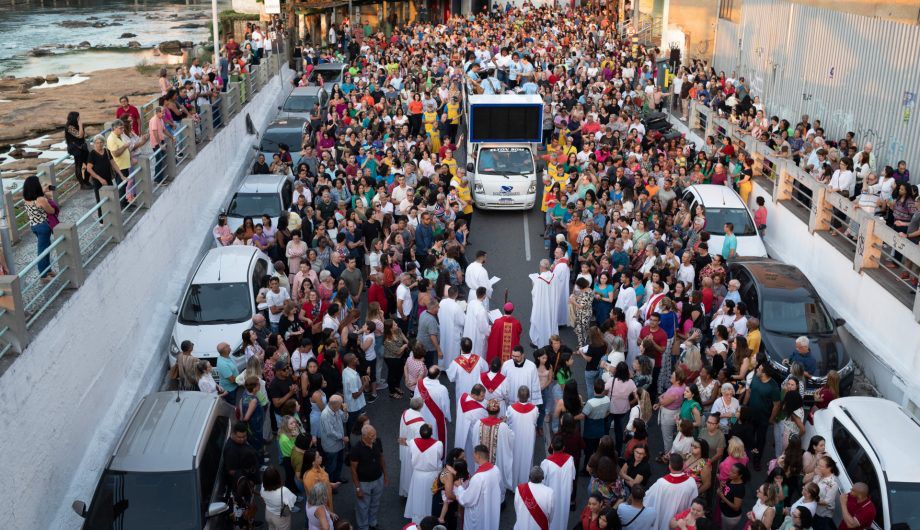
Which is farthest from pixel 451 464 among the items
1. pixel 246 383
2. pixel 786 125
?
pixel 786 125

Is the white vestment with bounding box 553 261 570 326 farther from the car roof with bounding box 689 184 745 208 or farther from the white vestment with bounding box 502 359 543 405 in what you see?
the car roof with bounding box 689 184 745 208

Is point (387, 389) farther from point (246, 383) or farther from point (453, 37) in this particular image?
point (453, 37)

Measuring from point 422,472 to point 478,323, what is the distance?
3369 mm

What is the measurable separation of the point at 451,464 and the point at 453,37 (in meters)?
32.6

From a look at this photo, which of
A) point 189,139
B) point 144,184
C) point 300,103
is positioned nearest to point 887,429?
point 144,184

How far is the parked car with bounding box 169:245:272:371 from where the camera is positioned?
13195 mm

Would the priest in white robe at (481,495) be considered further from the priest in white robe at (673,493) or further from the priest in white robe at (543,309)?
the priest in white robe at (543,309)

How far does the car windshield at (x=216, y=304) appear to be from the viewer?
13.6m

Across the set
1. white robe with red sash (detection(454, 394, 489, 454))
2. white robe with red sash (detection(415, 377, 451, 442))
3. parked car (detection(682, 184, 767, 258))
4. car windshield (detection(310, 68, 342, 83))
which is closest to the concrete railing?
parked car (detection(682, 184, 767, 258))

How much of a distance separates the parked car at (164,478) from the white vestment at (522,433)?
3.13 meters

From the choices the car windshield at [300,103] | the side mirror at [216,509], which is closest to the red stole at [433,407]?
the side mirror at [216,509]

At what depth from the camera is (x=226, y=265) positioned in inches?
566

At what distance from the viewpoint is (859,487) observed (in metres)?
8.75

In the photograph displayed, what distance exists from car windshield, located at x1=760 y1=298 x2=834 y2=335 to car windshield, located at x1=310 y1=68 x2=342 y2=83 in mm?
20537
